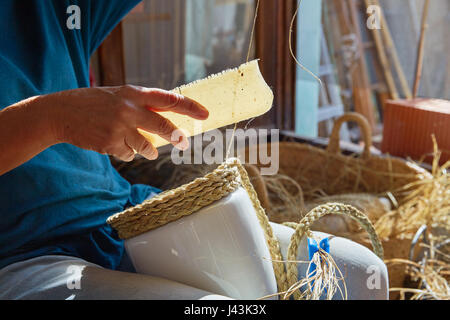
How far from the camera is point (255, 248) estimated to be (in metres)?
0.59

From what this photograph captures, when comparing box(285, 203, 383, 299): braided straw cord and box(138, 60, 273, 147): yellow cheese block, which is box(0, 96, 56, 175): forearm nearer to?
box(138, 60, 273, 147): yellow cheese block

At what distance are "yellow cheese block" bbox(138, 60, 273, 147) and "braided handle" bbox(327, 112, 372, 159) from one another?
767mm

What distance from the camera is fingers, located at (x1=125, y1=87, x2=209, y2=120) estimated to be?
0.46 metres

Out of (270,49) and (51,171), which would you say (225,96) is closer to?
(51,171)

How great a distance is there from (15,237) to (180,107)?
311 millimetres

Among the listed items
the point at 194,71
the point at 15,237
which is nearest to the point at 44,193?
the point at 15,237

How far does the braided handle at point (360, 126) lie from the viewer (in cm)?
127

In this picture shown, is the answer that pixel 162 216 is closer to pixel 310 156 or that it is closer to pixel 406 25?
pixel 310 156

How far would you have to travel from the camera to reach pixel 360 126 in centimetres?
127

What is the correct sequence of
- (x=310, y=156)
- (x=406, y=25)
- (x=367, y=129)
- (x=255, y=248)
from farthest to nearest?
(x=406, y=25) < (x=310, y=156) < (x=367, y=129) < (x=255, y=248)

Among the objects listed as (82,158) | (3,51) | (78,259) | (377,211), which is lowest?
(377,211)

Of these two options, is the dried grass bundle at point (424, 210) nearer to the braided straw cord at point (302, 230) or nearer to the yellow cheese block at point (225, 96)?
the braided straw cord at point (302, 230)
